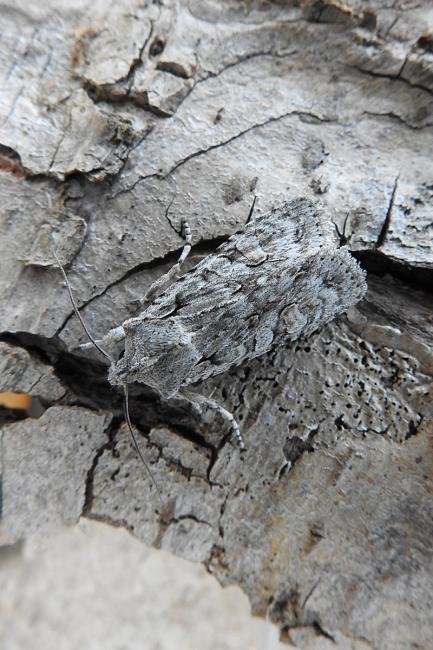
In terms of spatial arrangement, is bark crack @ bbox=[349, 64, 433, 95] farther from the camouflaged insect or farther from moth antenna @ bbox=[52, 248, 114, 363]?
moth antenna @ bbox=[52, 248, 114, 363]

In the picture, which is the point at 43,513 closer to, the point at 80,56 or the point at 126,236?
the point at 126,236

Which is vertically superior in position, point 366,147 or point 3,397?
point 366,147

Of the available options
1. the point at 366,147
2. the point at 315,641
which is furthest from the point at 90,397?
the point at 366,147

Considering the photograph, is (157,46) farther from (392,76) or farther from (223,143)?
(392,76)

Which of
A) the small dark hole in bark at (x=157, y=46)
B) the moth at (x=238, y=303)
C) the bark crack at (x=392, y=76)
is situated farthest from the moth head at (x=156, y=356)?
the bark crack at (x=392, y=76)

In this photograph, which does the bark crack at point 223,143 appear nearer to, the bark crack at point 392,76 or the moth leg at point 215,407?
the bark crack at point 392,76

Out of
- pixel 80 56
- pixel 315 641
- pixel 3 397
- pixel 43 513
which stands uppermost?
pixel 80 56

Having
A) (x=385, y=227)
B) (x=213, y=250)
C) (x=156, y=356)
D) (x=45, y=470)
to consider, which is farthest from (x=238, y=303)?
(x=45, y=470)

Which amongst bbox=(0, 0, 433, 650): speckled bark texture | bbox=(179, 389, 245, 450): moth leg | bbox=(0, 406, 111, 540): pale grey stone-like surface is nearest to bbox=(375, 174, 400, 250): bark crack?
bbox=(0, 0, 433, 650): speckled bark texture
